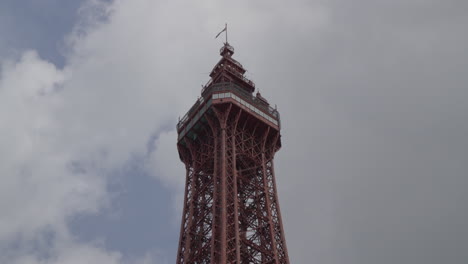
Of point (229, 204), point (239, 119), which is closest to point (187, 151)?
point (239, 119)

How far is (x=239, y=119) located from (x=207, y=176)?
9.30 metres

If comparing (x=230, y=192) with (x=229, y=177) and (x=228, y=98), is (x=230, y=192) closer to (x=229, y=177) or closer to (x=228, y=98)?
(x=229, y=177)

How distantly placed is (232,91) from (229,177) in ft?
41.8

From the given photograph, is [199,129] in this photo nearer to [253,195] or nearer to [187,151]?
[187,151]

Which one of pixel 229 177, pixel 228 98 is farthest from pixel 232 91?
pixel 229 177

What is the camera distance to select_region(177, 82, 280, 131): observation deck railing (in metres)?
85.7

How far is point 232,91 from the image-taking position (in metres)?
85.0

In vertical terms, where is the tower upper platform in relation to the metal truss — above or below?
above

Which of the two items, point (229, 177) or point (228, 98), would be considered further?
point (228, 98)

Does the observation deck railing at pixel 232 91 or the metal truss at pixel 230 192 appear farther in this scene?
the observation deck railing at pixel 232 91

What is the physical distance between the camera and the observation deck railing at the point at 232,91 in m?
85.7

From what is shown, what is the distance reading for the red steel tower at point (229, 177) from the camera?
7531cm

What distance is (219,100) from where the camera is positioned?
83750mm

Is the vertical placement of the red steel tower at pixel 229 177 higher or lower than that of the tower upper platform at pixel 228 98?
lower
